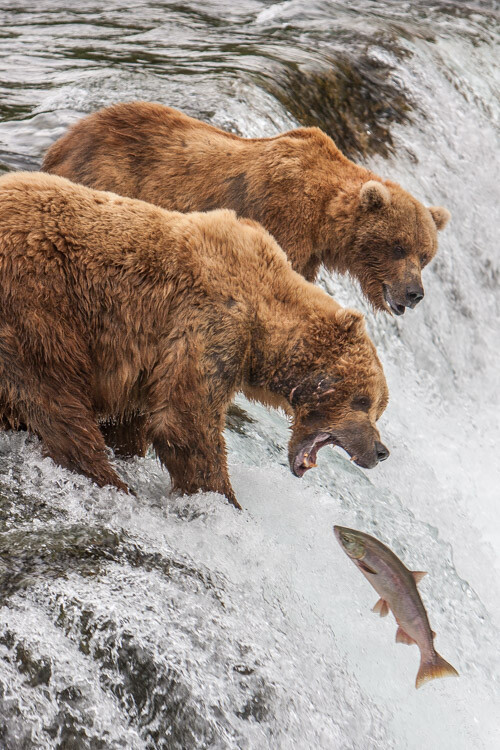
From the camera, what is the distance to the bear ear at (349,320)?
480 centimetres

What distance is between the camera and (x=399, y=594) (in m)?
4.59

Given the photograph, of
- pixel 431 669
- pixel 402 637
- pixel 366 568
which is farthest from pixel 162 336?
pixel 431 669

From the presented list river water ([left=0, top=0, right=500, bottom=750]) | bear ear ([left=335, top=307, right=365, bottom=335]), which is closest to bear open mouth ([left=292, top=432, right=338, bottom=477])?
river water ([left=0, top=0, right=500, bottom=750])

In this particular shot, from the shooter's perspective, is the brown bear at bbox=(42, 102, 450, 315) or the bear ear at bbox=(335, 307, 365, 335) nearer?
the bear ear at bbox=(335, 307, 365, 335)

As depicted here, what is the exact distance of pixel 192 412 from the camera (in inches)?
181

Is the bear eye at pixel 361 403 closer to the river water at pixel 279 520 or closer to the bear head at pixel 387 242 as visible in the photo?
the river water at pixel 279 520

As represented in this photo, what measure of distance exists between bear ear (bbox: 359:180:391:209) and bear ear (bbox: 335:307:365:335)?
223 cm

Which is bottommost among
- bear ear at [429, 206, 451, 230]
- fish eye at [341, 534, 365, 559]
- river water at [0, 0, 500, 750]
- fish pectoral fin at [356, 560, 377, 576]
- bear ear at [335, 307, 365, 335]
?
river water at [0, 0, 500, 750]

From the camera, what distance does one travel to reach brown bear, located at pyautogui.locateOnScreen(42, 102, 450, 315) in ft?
22.6

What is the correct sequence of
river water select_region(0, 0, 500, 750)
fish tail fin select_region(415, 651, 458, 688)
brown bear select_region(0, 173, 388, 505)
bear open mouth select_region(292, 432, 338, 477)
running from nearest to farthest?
1. river water select_region(0, 0, 500, 750)
2. brown bear select_region(0, 173, 388, 505)
3. fish tail fin select_region(415, 651, 458, 688)
4. bear open mouth select_region(292, 432, 338, 477)

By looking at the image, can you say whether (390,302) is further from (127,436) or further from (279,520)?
(127,436)

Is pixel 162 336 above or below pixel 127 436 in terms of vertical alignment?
above

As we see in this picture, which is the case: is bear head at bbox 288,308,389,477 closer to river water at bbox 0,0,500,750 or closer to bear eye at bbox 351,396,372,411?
bear eye at bbox 351,396,372,411

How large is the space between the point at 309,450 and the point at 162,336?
39.4 inches
